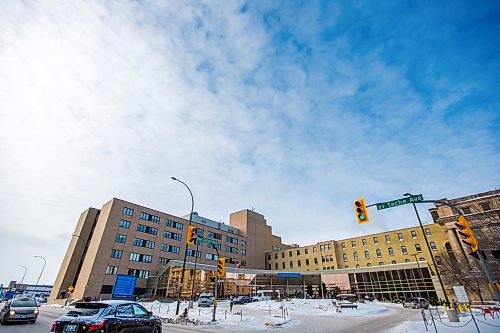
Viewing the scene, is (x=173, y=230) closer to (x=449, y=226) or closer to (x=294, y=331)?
(x=294, y=331)

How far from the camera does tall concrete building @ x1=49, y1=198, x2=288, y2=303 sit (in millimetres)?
47438

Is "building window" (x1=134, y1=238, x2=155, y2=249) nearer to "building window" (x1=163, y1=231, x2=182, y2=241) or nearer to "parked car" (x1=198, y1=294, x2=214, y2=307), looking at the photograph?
"building window" (x1=163, y1=231, x2=182, y2=241)

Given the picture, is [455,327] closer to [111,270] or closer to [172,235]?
[111,270]

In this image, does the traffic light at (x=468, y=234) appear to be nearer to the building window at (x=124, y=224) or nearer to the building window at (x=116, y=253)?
the building window at (x=116, y=253)

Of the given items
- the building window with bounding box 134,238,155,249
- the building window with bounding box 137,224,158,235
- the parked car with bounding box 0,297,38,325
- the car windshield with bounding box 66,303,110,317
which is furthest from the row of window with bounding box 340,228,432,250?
the parked car with bounding box 0,297,38,325

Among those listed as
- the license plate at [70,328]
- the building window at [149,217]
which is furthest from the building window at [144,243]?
the license plate at [70,328]

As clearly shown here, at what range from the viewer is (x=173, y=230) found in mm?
62156

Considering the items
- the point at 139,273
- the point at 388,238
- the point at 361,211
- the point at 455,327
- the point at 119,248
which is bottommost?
the point at 455,327

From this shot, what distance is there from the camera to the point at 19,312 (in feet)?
46.9

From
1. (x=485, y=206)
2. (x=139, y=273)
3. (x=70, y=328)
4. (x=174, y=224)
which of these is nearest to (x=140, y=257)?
(x=139, y=273)

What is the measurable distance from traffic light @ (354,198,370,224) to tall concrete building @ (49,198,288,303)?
45815mm

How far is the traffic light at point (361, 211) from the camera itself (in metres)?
13.4

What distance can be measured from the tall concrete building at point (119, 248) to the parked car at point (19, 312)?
99.9ft

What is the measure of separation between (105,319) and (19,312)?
1242 centimetres
